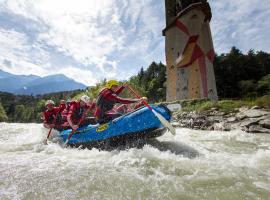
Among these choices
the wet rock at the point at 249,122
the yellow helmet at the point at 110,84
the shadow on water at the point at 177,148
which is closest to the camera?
the shadow on water at the point at 177,148

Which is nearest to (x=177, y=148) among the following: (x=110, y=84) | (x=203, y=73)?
(x=110, y=84)

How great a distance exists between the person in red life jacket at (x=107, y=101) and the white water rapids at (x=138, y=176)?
1196mm

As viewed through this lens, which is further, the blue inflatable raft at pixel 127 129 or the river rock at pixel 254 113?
the river rock at pixel 254 113

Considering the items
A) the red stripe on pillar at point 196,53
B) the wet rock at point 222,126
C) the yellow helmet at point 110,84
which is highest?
the red stripe on pillar at point 196,53

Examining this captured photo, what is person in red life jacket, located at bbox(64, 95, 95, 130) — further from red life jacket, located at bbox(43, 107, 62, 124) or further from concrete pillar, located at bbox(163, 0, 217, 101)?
concrete pillar, located at bbox(163, 0, 217, 101)

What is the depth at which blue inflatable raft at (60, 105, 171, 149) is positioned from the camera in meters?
6.66

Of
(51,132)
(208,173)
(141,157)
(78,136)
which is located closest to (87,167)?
(141,157)

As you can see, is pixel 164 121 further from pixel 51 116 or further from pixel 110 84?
pixel 51 116

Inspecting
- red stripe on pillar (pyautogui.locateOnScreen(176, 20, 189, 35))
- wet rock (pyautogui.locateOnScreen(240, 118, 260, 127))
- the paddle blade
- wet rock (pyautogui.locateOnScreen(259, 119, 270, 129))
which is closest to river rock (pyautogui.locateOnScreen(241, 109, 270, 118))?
wet rock (pyautogui.locateOnScreen(240, 118, 260, 127))

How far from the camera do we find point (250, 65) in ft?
126

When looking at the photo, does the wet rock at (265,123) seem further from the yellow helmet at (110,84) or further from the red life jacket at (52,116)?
the red life jacket at (52,116)

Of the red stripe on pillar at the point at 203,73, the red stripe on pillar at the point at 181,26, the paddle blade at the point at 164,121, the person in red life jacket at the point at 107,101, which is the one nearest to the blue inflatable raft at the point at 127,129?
the paddle blade at the point at 164,121

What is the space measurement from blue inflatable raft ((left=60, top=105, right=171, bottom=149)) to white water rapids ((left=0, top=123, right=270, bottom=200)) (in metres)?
0.45

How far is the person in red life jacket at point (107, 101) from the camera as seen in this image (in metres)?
7.49
